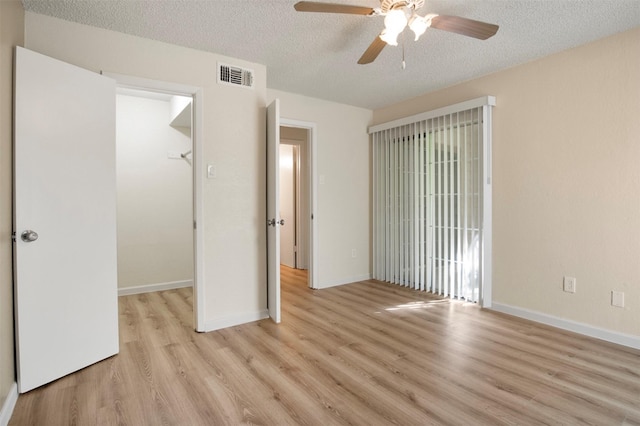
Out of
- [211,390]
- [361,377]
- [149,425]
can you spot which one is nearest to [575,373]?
[361,377]

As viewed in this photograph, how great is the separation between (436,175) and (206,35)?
278cm

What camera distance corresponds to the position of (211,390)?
1.99m

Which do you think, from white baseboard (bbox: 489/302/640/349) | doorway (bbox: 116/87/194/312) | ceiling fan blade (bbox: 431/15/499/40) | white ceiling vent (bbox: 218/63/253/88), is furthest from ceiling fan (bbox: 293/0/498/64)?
doorway (bbox: 116/87/194/312)

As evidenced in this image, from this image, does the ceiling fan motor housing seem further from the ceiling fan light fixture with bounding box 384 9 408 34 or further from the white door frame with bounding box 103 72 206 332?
the white door frame with bounding box 103 72 206 332

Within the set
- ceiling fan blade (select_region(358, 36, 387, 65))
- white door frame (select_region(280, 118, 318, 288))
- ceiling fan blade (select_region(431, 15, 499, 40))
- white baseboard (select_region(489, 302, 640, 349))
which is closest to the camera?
ceiling fan blade (select_region(431, 15, 499, 40))

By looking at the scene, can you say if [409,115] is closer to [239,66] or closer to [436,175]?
[436,175]

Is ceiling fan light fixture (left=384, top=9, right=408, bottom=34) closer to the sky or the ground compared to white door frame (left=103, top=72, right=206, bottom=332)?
closer to the sky

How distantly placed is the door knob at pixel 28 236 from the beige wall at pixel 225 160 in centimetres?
117

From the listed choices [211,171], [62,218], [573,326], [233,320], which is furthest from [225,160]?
[573,326]

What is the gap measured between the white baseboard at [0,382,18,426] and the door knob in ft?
2.63

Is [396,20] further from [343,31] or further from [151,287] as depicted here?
[151,287]

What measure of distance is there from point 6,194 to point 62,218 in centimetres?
32

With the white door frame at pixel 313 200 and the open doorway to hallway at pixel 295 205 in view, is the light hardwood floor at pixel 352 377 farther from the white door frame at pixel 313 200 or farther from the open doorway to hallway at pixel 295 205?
the open doorway to hallway at pixel 295 205

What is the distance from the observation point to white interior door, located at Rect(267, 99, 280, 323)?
3000mm
